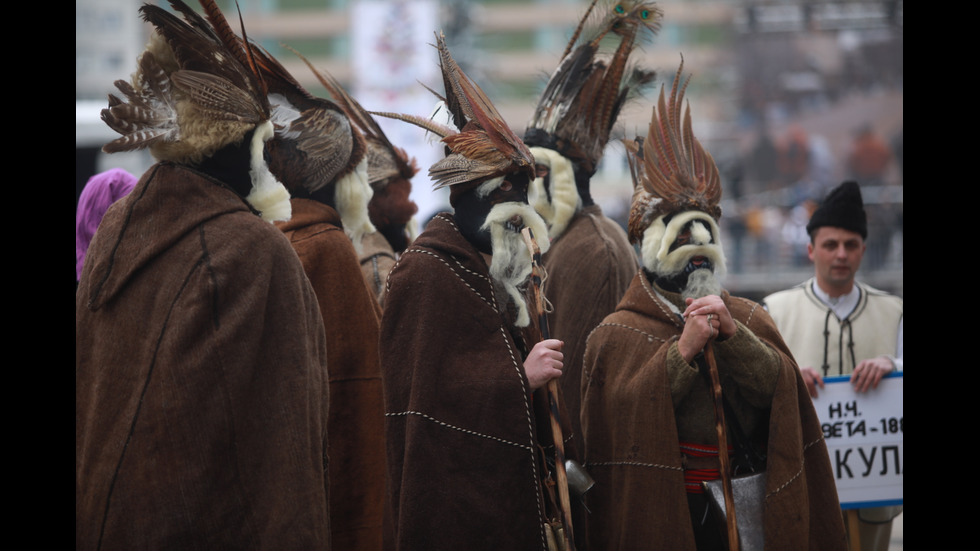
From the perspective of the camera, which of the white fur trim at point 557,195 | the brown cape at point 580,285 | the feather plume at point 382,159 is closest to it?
the brown cape at point 580,285

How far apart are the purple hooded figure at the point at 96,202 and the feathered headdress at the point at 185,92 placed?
5.12 ft

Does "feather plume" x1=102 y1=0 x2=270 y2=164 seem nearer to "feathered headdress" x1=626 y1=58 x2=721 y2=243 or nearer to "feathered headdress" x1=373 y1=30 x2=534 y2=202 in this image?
"feathered headdress" x1=373 y1=30 x2=534 y2=202

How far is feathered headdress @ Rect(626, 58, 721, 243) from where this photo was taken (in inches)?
159

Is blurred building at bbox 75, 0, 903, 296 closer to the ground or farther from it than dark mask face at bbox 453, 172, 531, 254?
farther from it

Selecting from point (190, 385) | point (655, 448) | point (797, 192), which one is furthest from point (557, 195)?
point (797, 192)

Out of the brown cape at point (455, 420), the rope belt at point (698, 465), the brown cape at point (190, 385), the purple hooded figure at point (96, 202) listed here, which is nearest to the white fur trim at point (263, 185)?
the brown cape at point (190, 385)

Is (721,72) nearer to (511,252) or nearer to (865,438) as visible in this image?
(865,438)

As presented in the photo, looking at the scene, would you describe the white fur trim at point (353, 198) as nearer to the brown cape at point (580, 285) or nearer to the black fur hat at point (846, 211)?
the brown cape at point (580, 285)

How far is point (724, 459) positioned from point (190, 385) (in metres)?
2.04

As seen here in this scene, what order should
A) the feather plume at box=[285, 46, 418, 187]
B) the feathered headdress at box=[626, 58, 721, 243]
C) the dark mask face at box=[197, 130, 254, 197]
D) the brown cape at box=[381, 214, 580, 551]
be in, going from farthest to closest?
1. the feather plume at box=[285, 46, 418, 187]
2. the feathered headdress at box=[626, 58, 721, 243]
3. the brown cape at box=[381, 214, 580, 551]
4. the dark mask face at box=[197, 130, 254, 197]

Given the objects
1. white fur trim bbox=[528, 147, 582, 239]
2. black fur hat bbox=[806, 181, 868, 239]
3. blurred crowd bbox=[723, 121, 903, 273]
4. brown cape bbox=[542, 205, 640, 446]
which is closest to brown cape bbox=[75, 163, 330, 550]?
brown cape bbox=[542, 205, 640, 446]

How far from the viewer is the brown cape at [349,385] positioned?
4.12 metres

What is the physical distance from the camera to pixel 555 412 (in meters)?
3.44

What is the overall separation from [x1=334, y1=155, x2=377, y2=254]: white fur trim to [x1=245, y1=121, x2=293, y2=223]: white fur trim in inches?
56.4
